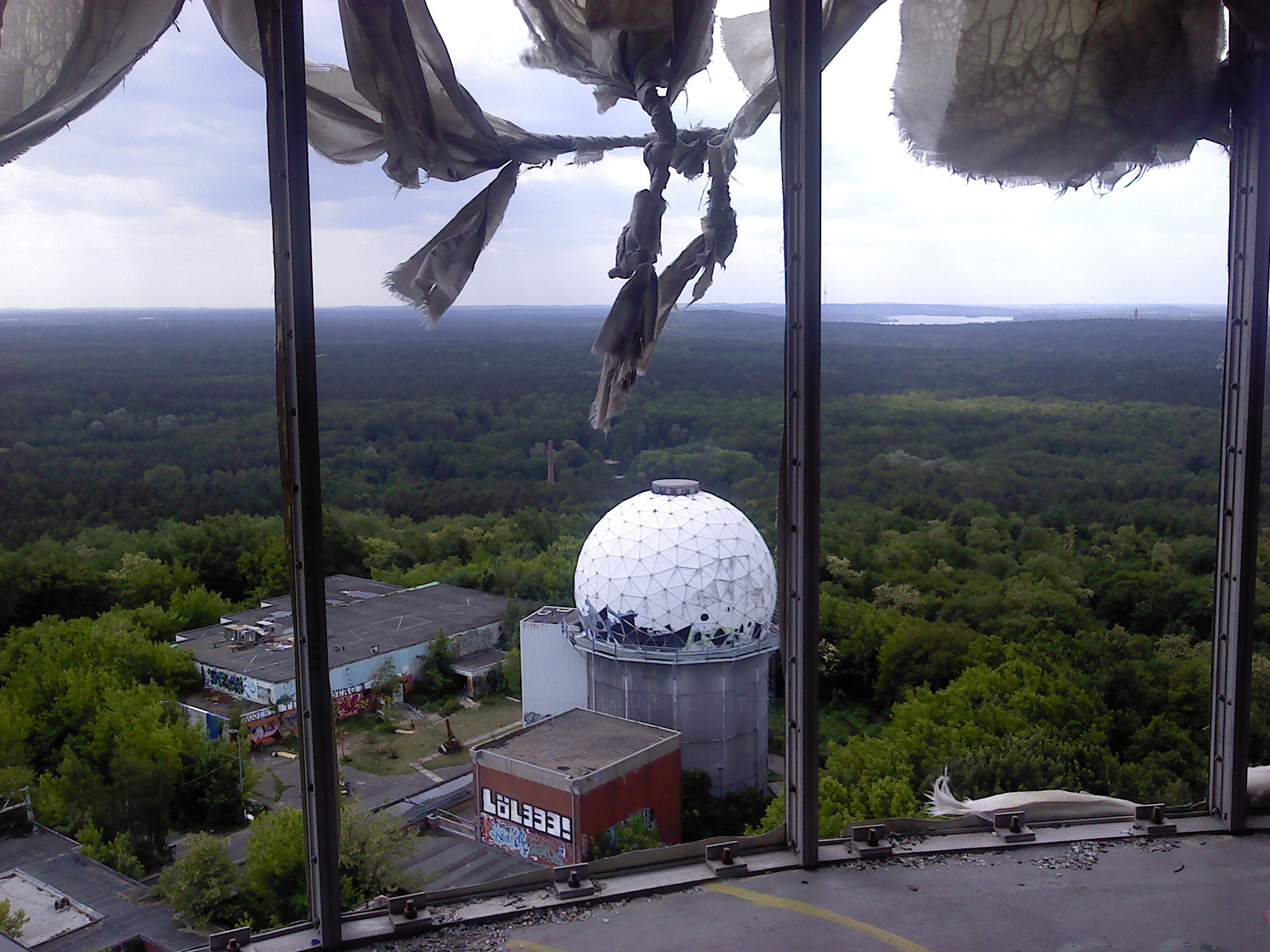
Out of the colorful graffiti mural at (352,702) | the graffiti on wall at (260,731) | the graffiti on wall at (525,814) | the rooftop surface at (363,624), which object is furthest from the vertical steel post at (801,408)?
the colorful graffiti mural at (352,702)

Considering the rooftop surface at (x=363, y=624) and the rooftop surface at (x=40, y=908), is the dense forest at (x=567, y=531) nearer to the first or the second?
the rooftop surface at (x=363, y=624)

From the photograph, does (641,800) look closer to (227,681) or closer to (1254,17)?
(227,681)

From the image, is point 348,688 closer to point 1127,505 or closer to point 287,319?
point 287,319

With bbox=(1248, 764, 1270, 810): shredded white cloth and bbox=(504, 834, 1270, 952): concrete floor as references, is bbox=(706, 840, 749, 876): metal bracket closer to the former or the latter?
bbox=(504, 834, 1270, 952): concrete floor

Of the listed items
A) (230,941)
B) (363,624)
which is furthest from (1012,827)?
(363,624)

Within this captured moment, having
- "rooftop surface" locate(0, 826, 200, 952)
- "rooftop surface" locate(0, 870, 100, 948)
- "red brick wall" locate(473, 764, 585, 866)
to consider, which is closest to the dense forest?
"rooftop surface" locate(0, 826, 200, 952)

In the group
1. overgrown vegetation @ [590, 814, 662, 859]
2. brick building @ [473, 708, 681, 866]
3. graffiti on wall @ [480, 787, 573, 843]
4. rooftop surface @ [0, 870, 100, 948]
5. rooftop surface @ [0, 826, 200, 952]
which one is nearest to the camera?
rooftop surface @ [0, 870, 100, 948]
